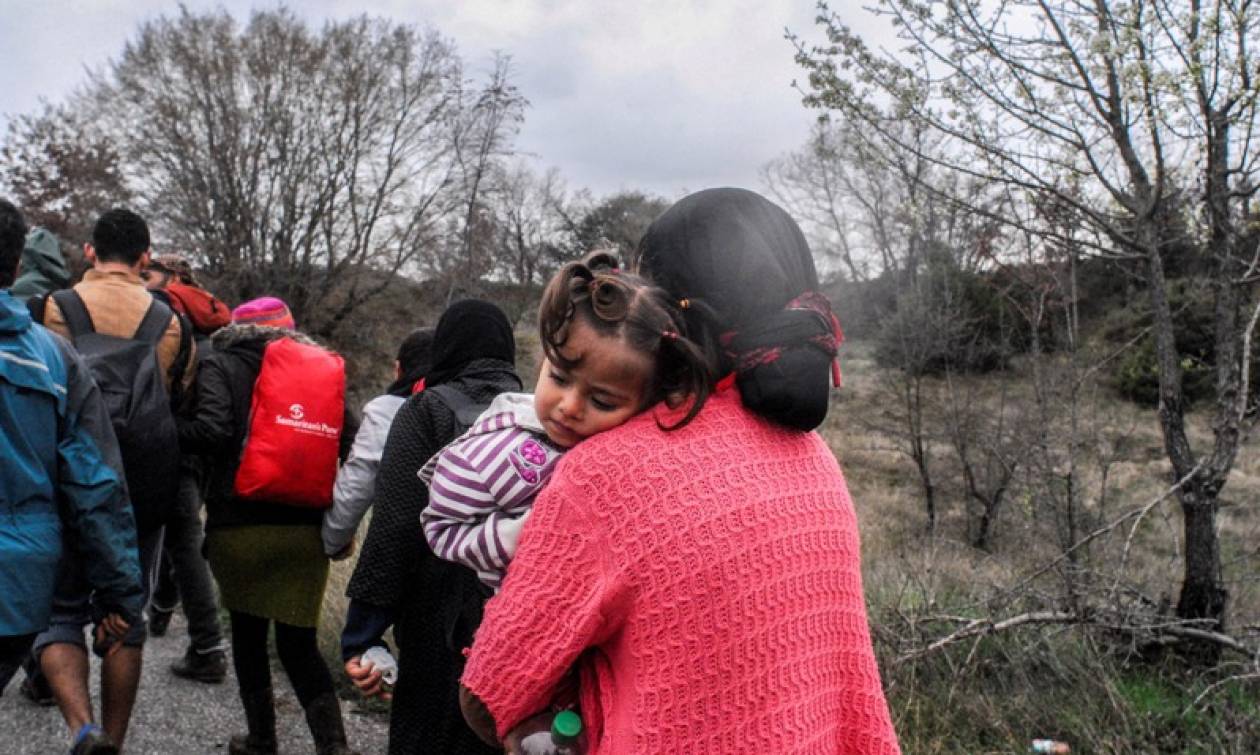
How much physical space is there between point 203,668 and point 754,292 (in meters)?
4.22

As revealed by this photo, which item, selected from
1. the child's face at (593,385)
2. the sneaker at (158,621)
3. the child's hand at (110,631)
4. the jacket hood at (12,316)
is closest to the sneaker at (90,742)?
the child's hand at (110,631)

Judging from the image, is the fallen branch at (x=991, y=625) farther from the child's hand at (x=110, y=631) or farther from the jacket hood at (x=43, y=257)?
the jacket hood at (x=43, y=257)

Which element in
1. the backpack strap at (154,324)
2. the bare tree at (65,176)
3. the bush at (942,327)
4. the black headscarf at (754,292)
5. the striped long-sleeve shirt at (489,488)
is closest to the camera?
the black headscarf at (754,292)

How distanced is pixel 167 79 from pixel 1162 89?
69.2 feet

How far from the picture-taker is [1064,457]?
711 cm

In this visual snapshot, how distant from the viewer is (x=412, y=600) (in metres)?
2.63

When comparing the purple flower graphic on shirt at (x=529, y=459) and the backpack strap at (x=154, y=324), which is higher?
the backpack strap at (x=154, y=324)

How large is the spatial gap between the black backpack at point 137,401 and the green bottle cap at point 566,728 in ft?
8.53

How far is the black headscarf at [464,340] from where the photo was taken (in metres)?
2.79

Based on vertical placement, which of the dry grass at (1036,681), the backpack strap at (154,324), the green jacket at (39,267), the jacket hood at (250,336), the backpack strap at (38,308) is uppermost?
the green jacket at (39,267)

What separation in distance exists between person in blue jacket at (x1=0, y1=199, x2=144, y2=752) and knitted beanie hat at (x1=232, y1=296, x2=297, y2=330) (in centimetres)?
97

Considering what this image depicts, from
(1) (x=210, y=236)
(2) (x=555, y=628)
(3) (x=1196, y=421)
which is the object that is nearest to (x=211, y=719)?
(2) (x=555, y=628)

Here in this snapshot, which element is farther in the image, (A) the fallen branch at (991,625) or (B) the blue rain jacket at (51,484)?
(A) the fallen branch at (991,625)

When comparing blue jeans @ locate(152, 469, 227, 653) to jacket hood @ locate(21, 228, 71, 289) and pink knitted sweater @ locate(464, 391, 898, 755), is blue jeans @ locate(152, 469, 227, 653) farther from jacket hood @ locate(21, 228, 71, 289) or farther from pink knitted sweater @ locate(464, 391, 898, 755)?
pink knitted sweater @ locate(464, 391, 898, 755)
